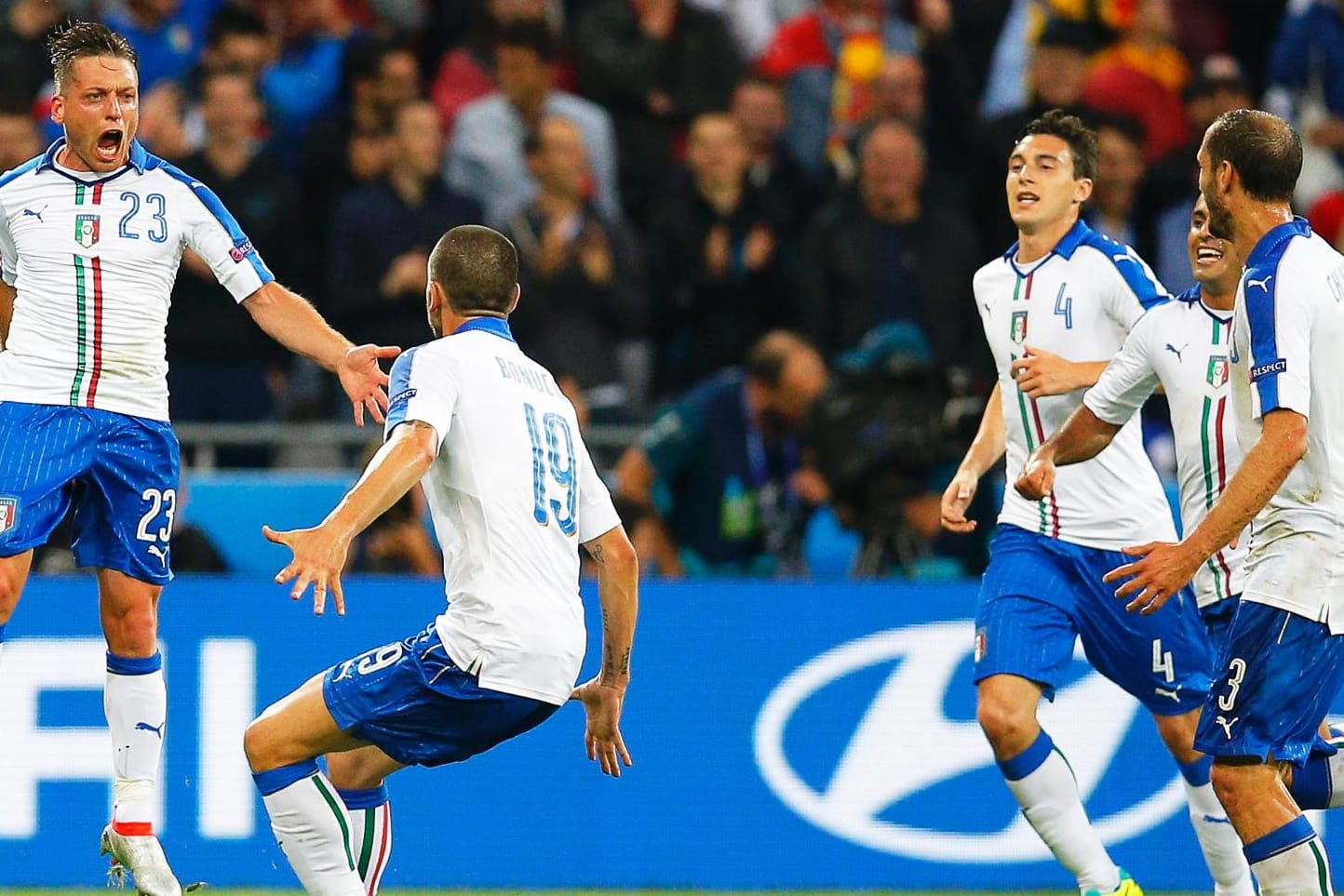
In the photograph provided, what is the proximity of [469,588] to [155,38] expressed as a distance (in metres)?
7.86

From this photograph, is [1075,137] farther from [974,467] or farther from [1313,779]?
[1313,779]

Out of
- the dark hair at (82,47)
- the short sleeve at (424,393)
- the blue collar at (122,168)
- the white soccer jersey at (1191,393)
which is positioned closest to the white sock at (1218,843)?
the white soccer jersey at (1191,393)

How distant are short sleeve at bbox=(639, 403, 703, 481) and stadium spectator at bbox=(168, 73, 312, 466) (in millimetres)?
2273

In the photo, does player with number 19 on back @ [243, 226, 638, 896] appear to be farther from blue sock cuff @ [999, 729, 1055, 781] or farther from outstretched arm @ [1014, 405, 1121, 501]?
blue sock cuff @ [999, 729, 1055, 781]

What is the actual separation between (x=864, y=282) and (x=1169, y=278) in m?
1.82

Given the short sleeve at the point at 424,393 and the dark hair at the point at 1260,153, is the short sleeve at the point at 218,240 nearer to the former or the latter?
the short sleeve at the point at 424,393

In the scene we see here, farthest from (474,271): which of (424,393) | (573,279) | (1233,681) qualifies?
(573,279)

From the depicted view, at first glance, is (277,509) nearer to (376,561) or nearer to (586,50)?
(376,561)

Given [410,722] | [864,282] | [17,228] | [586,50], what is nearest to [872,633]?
[864,282]

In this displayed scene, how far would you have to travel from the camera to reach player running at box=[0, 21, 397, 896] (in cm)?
716

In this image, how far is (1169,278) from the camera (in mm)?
11789

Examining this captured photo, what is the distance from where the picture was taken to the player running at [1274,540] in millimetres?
5938

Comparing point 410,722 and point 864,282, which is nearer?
point 410,722

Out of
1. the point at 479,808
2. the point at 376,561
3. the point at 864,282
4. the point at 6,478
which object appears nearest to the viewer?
the point at 6,478
